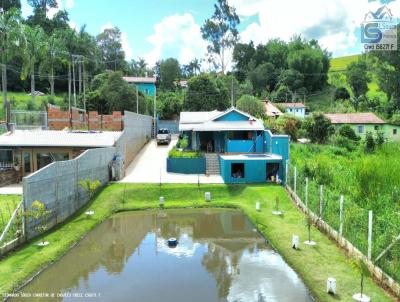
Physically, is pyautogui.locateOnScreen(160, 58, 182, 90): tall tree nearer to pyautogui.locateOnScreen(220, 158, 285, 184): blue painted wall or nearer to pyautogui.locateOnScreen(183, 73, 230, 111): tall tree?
pyautogui.locateOnScreen(183, 73, 230, 111): tall tree

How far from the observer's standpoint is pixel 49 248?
1412cm

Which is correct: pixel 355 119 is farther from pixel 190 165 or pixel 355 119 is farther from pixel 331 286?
pixel 331 286

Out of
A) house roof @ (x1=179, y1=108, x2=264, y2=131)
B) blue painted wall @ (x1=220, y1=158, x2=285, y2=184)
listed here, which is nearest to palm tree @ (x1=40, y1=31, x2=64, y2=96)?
house roof @ (x1=179, y1=108, x2=264, y2=131)

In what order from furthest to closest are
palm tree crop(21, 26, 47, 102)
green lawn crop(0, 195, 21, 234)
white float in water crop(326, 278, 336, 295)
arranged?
palm tree crop(21, 26, 47, 102)
green lawn crop(0, 195, 21, 234)
white float in water crop(326, 278, 336, 295)

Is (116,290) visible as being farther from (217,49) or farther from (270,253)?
(217,49)

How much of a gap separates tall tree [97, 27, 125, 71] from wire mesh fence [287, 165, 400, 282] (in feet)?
216

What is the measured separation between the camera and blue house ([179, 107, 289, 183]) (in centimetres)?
2491

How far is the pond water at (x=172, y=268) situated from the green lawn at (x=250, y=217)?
423mm

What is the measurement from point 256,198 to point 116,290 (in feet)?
39.4

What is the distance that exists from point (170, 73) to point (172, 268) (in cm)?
6528

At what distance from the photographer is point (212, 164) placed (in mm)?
27969

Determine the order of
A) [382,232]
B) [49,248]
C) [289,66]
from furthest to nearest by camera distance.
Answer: [289,66] → [49,248] → [382,232]

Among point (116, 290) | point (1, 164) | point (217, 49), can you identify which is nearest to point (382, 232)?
point (116, 290)

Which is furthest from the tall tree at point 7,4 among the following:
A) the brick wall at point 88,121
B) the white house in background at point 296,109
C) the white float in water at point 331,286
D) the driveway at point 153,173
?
the white float in water at point 331,286
